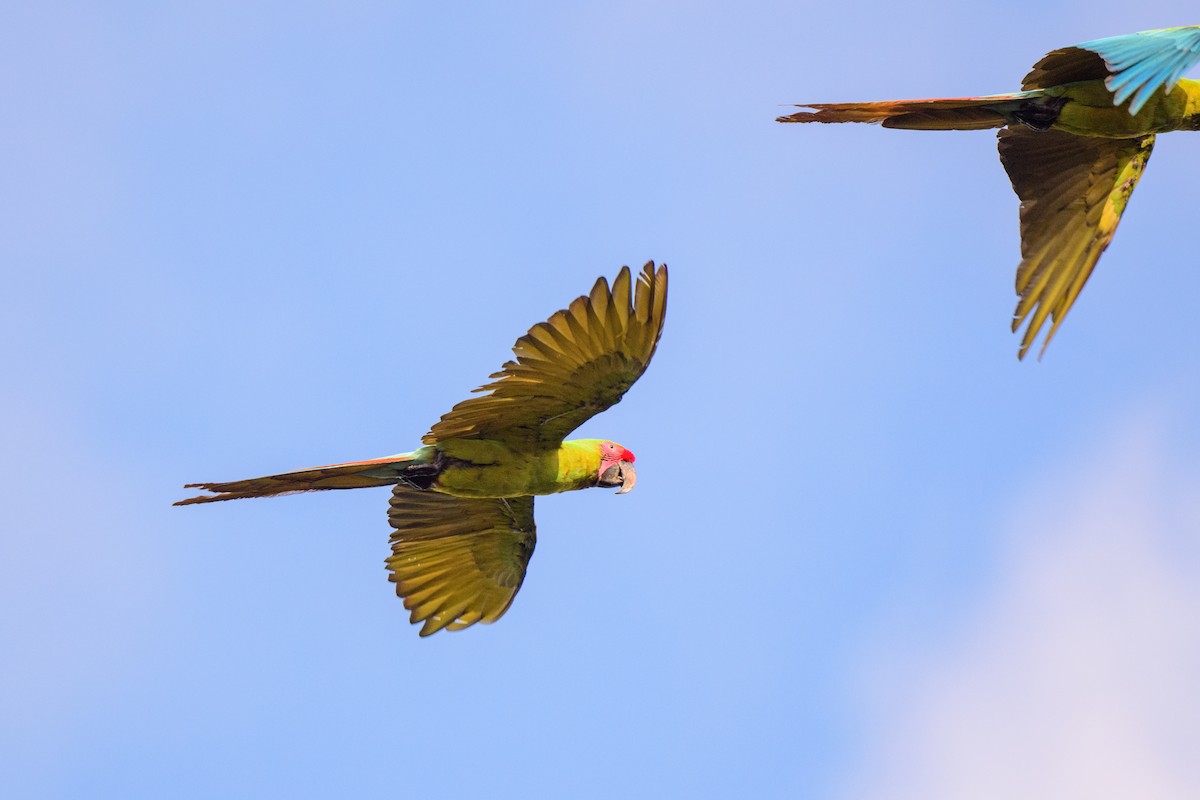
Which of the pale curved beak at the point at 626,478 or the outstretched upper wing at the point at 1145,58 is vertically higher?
the outstretched upper wing at the point at 1145,58

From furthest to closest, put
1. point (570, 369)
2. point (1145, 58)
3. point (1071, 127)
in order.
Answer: point (1071, 127)
point (570, 369)
point (1145, 58)

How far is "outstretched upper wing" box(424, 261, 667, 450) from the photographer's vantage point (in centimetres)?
998

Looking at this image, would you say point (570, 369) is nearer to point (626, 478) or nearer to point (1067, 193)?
point (626, 478)

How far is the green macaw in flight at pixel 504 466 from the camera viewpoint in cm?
1009

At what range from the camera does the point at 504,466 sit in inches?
437

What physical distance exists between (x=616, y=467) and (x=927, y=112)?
3158 mm

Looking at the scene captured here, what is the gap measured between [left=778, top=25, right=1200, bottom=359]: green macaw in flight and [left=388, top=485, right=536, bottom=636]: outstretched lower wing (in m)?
3.84

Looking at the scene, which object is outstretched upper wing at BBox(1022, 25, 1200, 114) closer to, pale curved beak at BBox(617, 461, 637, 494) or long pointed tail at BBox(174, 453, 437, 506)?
pale curved beak at BBox(617, 461, 637, 494)

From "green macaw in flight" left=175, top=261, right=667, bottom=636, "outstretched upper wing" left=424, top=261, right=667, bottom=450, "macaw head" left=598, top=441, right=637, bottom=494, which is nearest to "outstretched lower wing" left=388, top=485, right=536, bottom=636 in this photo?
"green macaw in flight" left=175, top=261, right=667, bottom=636

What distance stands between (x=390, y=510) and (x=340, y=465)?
1759 mm

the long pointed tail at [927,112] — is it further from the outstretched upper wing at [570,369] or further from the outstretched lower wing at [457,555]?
the outstretched lower wing at [457,555]

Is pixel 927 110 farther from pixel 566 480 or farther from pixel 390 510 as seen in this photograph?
pixel 390 510

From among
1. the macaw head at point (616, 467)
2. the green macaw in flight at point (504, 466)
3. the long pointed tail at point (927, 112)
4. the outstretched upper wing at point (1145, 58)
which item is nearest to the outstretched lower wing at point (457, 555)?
the green macaw in flight at point (504, 466)

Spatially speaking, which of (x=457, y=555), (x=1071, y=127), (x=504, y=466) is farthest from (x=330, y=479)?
(x=1071, y=127)
